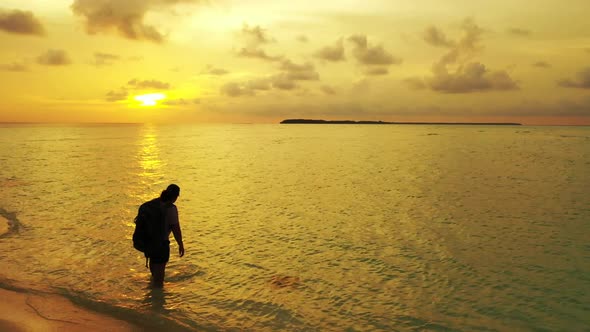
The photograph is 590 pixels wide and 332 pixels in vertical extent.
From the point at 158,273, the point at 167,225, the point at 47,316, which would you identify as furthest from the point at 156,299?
the point at 47,316

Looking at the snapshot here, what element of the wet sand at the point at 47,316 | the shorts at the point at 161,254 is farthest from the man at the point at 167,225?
the wet sand at the point at 47,316

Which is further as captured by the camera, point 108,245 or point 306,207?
point 306,207

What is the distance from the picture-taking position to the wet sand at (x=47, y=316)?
9055 mm

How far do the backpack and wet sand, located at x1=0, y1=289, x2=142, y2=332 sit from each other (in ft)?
6.29

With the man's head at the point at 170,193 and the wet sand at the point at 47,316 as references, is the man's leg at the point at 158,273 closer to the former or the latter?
the wet sand at the point at 47,316

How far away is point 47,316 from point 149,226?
10.00 feet

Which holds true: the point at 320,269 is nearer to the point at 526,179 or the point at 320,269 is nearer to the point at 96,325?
the point at 96,325

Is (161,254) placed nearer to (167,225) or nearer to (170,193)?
(167,225)

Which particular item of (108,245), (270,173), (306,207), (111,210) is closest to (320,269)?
(108,245)

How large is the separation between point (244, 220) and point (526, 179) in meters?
30.2

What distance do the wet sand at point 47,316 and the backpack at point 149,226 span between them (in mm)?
1916

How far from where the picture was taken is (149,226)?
10367 millimetres

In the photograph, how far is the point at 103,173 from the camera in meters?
43.3

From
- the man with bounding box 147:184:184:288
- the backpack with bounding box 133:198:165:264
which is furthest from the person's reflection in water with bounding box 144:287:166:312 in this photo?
the backpack with bounding box 133:198:165:264
